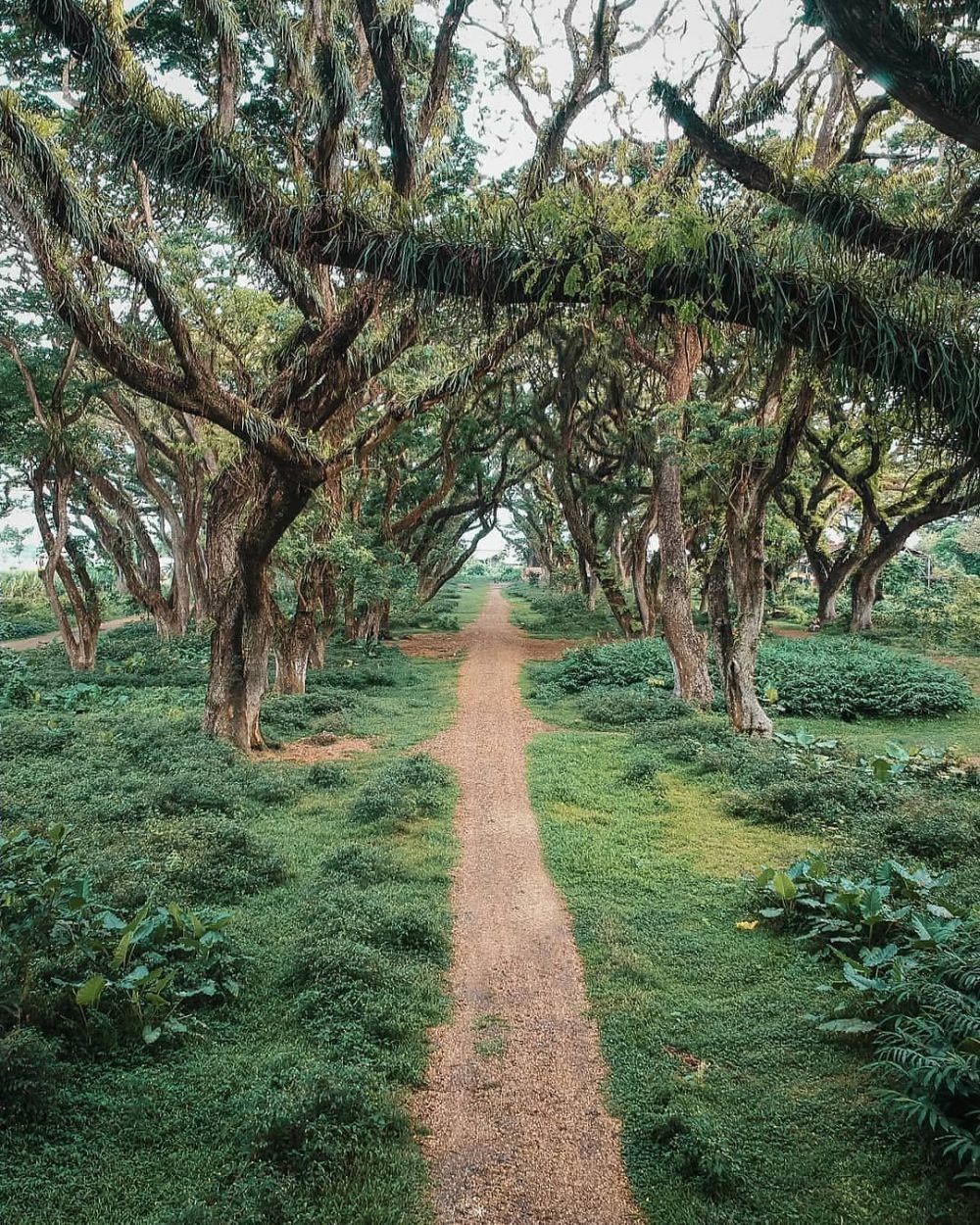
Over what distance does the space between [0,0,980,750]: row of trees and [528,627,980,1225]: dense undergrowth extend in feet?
10.2

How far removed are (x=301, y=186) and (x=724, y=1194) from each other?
6.16 metres

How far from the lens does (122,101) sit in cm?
540

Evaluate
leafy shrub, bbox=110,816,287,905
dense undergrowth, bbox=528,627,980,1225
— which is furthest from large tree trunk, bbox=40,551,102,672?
dense undergrowth, bbox=528,627,980,1225

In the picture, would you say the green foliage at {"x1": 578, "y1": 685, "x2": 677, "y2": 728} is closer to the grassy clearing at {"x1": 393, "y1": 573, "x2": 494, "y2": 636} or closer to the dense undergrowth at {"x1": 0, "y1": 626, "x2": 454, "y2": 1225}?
the dense undergrowth at {"x1": 0, "y1": 626, "x2": 454, "y2": 1225}

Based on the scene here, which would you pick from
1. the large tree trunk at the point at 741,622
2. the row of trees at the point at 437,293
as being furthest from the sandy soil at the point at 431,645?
the large tree trunk at the point at 741,622

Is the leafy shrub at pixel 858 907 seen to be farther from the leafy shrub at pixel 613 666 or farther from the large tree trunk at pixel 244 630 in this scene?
the leafy shrub at pixel 613 666

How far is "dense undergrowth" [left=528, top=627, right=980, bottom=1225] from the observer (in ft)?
11.7

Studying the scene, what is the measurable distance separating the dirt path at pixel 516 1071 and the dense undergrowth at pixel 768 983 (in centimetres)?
19

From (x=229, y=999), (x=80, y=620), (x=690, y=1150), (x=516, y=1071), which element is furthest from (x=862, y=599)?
(x=229, y=999)

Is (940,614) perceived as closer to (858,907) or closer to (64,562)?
(858,907)

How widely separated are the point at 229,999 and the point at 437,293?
4784 millimetres

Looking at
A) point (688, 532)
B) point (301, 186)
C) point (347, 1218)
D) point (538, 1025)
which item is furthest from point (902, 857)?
Answer: point (688, 532)

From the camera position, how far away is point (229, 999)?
16.1ft

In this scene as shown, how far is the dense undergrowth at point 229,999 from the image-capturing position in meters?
3.44
